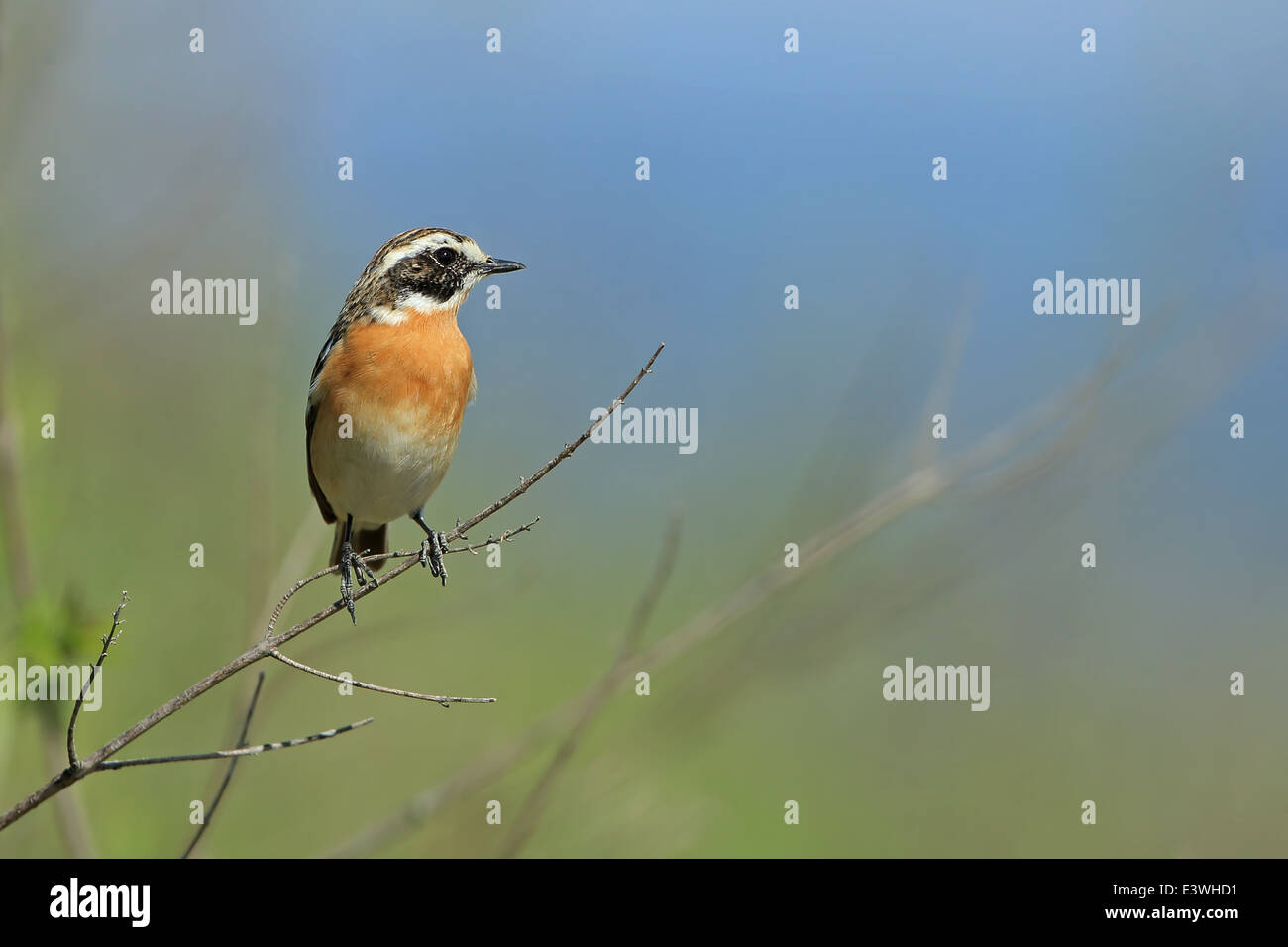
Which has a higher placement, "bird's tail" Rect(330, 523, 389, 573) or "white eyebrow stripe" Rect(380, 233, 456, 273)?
"white eyebrow stripe" Rect(380, 233, 456, 273)

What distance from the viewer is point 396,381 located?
576 centimetres

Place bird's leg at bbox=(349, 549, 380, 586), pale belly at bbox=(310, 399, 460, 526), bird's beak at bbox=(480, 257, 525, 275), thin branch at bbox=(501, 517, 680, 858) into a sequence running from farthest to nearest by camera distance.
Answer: bird's beak at bbox=(480, 257, 525, 275) < pale belly at bbox=(310, 399, 460, 526) < bird's leg at bbox=(349, 549, 380, 586) < thin branch at bbox=(501, 517, 680, 858)

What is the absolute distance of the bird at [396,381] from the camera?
5.77m

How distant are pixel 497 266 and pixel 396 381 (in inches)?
33.5

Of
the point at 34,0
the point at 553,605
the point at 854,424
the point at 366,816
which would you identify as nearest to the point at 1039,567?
the point at 553,605

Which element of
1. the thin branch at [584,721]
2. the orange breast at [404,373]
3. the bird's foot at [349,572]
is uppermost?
the orange breast at [404,373]

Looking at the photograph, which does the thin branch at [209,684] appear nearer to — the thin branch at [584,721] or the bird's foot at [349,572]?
the thin branch at [584,721]

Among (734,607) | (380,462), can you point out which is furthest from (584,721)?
(380,462)

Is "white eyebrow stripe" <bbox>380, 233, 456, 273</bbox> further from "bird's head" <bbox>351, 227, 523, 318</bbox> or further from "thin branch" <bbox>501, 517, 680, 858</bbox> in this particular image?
"thin branch" <bbox>501, 517, 680, 858</bbox>

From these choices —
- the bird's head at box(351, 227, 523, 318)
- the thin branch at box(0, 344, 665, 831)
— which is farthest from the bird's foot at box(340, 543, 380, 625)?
the thin branch at box(0, 344, 665, 831)

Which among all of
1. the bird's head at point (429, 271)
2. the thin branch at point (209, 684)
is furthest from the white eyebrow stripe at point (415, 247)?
the thin branch at point (209, 684)

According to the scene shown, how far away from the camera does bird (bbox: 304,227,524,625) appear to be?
577cm

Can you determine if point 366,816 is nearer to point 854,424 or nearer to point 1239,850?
point 854,424

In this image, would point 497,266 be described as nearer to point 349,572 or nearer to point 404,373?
point 404,373
